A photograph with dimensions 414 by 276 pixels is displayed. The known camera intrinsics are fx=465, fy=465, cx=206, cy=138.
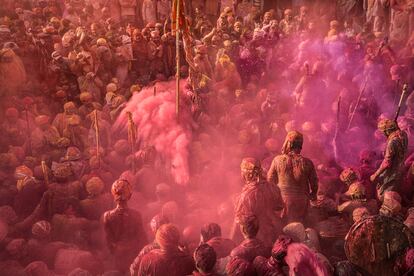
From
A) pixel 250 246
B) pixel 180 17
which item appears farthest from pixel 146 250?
pixel 180 17

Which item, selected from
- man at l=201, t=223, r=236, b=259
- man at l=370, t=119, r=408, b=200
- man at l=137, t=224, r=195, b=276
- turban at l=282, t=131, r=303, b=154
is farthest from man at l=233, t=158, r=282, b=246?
man at l=370, t=119, r=408, b=200

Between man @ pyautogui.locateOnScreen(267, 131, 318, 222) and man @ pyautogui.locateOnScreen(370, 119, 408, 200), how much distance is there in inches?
55.2

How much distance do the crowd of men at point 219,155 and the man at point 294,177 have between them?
22mm

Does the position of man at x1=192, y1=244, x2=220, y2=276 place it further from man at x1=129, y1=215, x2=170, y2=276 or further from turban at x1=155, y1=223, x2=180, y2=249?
man at x1=129, y1=215, x2=170, y2=276

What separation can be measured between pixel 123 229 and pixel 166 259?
53.8 inches

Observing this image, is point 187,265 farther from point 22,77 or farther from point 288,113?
point 22,77

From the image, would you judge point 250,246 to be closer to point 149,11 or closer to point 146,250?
point 146,250

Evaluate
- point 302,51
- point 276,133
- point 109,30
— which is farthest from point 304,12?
point 276,133

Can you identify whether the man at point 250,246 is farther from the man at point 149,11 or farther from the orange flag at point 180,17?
the man at point 149,11

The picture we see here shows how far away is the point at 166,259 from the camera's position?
17.4ft

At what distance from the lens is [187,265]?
539 centimetres

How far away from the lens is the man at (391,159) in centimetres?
758

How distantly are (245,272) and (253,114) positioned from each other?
6426 millimetres

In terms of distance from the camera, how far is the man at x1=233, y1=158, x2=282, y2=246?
21.3ft
